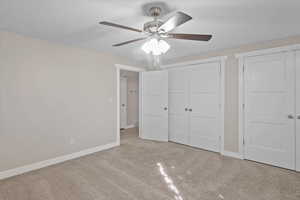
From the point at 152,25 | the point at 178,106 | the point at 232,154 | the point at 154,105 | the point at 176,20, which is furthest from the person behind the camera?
the point at 154,105

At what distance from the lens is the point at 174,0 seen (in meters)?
1.60

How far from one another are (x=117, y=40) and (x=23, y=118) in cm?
208

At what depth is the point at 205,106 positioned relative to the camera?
139 inches

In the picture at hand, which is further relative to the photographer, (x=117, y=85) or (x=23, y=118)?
(x=117, y=85)

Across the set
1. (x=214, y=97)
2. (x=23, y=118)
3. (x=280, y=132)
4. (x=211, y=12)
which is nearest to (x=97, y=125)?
(x=23, y=118)

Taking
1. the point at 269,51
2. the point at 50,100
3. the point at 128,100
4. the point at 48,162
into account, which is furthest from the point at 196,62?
the point at 48,162

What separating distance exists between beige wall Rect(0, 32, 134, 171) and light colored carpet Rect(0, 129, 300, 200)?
0.40m

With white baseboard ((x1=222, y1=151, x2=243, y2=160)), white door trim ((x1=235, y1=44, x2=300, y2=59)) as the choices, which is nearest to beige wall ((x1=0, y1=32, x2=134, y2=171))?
white baseboard ((x1=222, y1=151, x2=243, y2=160))

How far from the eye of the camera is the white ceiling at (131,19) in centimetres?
167

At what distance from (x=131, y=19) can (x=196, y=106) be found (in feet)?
8.19

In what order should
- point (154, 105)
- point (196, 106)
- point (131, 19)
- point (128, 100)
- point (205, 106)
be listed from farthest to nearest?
point (128, 100) < point (154, 105) < point (196, 106) < point (205, 106) < point (131, 19)

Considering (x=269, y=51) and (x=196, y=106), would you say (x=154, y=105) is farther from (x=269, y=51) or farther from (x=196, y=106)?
(x=269, y=51)

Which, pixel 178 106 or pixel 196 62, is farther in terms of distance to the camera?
pixel 178 106

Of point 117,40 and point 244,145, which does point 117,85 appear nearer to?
point 117,40
